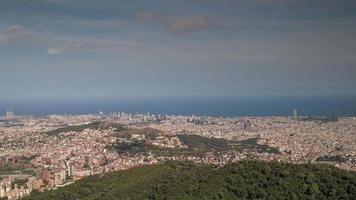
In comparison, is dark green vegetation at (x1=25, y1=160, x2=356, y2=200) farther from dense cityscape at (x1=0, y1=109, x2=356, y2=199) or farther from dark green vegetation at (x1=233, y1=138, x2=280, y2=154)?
dark green vegetation at (x1=233, y1=138, x2=280, y2=154)

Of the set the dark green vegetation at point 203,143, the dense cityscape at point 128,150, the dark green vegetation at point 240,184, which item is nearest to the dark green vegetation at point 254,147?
the dense cityscape at point 128,150

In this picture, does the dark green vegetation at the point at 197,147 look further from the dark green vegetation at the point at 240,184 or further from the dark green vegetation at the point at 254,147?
the dark green vegetation at the point at 240,184

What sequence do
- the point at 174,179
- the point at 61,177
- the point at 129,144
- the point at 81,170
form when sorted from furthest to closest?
the point at 129,144 → the point at 81,170 → the point at 61,177 → the point at 174,179

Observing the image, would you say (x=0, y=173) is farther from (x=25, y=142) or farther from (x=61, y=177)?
(x=25, y=142)

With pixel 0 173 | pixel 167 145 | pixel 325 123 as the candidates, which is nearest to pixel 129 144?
pixel 167 145

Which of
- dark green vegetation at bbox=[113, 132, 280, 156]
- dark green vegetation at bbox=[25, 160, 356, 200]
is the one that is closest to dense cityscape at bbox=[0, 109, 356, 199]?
dark green vegetation at bbox=[113, 132, 280, 156]

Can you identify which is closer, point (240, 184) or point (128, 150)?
point (240, 184)

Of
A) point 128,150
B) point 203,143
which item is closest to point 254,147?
point 203,143

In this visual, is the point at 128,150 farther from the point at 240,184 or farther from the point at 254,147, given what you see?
the point at 240,184
